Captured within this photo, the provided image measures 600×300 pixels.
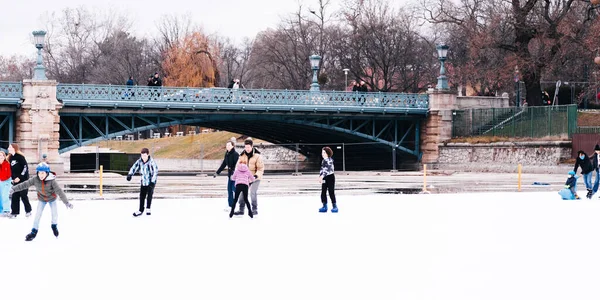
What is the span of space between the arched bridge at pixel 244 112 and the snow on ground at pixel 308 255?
25.3 meters

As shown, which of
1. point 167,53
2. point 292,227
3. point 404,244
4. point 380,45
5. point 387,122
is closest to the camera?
point 404,244

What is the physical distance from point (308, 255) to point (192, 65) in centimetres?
6741

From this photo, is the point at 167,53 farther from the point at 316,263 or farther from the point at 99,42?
the point at 316,263

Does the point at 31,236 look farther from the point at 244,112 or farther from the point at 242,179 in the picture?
the point at 244,112

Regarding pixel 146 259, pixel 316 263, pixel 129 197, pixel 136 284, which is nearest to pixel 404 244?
pixel 316 263

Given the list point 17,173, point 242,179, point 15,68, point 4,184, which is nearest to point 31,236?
point 17,173

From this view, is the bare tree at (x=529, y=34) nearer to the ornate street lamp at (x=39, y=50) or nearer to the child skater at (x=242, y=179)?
the ornate street lamp at (x=39, y=50)

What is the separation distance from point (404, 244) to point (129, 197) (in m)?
13.7

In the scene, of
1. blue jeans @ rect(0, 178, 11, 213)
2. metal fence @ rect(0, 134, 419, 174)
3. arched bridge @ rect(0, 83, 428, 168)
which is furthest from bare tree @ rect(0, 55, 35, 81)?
blue jeans @ rect(0, 178, 11, 213)

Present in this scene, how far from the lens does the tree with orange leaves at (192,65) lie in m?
78.8

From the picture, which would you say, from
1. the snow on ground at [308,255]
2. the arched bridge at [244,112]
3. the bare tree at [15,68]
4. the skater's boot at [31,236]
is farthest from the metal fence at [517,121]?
the bare tree at [15,68]

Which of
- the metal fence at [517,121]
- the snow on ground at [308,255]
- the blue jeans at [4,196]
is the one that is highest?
the metal fence at [517,121]

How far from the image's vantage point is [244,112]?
49.8m

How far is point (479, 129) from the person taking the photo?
2114 inches
